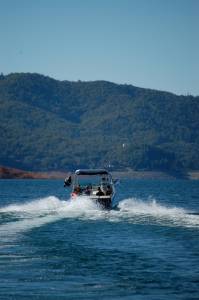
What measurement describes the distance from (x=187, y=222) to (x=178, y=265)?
1502cm

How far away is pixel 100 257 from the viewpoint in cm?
2984

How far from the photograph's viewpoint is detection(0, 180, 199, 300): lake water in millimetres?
23562

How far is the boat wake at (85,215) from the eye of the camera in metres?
42.2

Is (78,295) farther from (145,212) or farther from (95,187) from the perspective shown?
Answer: (95,187)

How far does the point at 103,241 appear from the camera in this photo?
3538 cm

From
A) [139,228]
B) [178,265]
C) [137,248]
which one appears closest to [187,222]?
[139,228]

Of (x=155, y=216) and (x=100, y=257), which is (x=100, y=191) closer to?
(x=155, y=216)

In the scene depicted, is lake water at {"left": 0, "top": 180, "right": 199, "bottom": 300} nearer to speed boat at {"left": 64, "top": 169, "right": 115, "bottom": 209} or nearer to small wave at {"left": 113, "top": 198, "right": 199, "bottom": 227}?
small wave at {"left": 113, "top": 198, "right": 199, "bottom": 227}

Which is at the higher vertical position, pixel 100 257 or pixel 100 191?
pixel 100 191

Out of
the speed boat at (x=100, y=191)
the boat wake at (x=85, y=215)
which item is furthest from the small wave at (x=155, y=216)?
the speed boat at (x=100, y=191)

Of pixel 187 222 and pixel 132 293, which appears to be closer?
pixel 132 293

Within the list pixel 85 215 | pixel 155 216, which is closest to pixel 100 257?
pixel 155 216

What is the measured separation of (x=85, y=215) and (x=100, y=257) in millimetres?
19864

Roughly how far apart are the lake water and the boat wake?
6 cm
